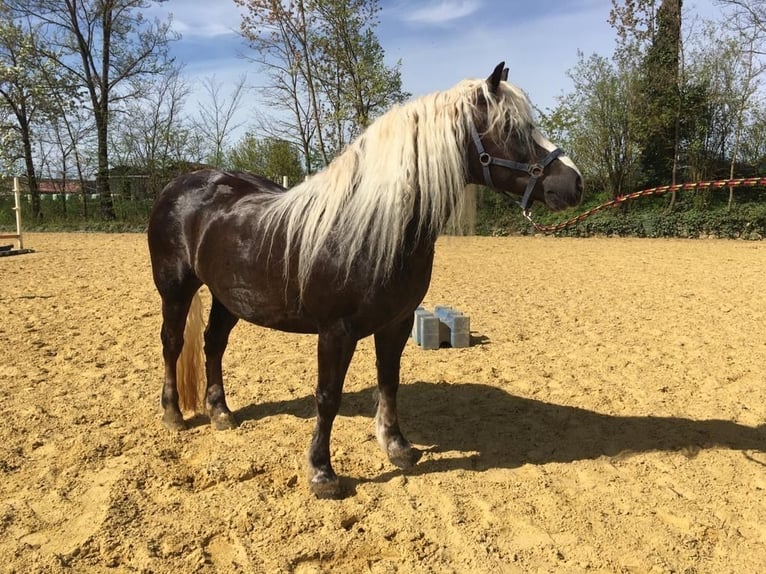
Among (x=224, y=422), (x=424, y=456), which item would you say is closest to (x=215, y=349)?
(x=224, y=422)

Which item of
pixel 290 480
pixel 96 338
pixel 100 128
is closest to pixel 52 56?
pixel 100 128

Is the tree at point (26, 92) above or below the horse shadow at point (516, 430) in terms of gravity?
above

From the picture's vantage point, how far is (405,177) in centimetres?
242

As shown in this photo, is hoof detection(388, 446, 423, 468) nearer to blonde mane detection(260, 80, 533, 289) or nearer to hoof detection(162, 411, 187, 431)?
blonde mane detection(260, 80, 533, 289)

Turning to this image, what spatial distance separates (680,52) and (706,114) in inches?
102

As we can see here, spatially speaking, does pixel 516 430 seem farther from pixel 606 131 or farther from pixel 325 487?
pixel 606 131

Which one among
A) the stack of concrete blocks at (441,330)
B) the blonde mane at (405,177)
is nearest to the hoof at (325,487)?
the blonde mane at (405,177)

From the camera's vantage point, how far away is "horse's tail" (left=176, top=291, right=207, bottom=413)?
11.9ft

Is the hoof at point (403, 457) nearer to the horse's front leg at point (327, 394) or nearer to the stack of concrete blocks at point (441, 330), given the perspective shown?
the horse's front leg at point (327, 394)

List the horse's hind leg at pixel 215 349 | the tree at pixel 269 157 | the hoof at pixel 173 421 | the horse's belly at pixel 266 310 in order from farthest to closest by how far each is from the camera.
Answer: the tree at pixel 269 157, the horse's hind leg at pixel 215 349, the hoof at pixel 173 421, the horse's belly at pixel 266 310

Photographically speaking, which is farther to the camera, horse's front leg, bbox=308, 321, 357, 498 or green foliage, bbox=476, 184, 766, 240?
green foliage, bbox=476, 184, 766, 240

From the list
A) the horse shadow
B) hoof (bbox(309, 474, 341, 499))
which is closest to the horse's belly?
hoof (bbox(309, 474, 341, 499))

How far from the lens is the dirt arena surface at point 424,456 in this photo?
2.21 m

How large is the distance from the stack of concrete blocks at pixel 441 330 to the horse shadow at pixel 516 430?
3.39ft
